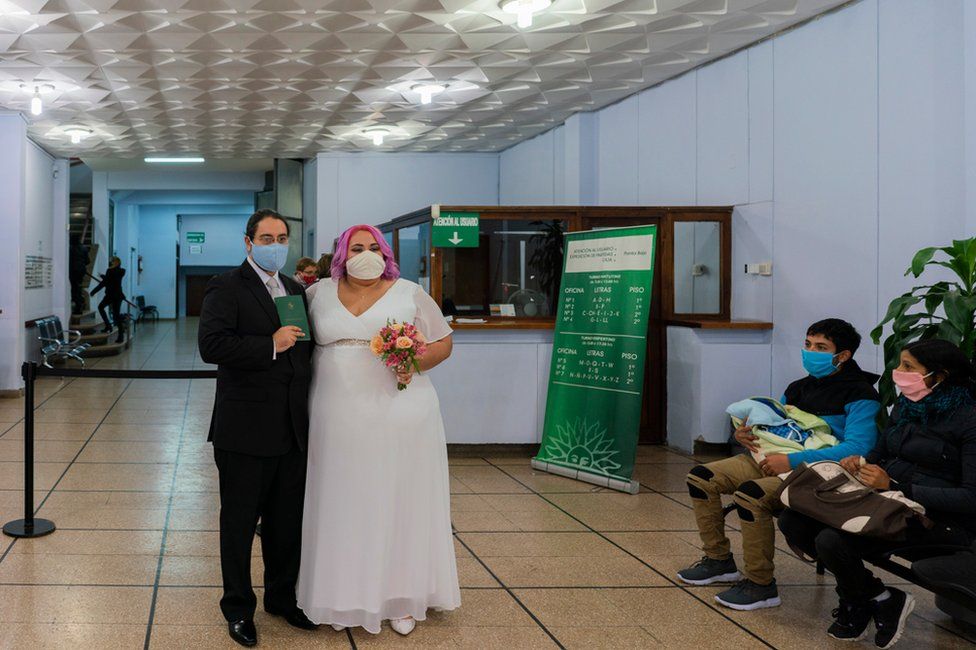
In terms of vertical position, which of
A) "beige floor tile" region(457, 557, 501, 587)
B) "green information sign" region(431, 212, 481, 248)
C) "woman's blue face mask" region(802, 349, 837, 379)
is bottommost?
"beige floor tile" region(457, 557, 501, 587)

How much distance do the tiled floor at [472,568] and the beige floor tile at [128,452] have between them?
0.05 ft

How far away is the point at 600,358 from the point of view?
20.0 ft

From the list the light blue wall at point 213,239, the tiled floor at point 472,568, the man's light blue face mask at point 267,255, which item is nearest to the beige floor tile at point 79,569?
the tiled floor at point 472,568

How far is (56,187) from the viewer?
12328mm

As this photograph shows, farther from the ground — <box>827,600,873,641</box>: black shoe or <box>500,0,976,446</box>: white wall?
<box>500,0,976,446</box>: white wall

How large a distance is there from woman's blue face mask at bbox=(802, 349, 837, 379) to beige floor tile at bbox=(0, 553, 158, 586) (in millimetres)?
3072

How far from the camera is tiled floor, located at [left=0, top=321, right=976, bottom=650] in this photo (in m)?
3.27

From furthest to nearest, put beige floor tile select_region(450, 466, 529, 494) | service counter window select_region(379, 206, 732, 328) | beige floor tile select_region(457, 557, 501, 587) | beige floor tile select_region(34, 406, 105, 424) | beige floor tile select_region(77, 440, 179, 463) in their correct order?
beige floor tile select_region(34, 406, 105, 424), service counter window select_region(379, 206, 732, 328), beige floor tile select_region(77, 440, 179, 463), beige floor tile select_region(450, 466, 529, 494), beige floor tile select_region(457, 557, 501, 587)

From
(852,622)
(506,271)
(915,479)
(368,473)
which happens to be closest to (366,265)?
(368,473)

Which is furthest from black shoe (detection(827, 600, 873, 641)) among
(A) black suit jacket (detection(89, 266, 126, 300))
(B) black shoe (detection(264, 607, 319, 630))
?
(A) black suit jacket (detection(89, 266, 126, 300))

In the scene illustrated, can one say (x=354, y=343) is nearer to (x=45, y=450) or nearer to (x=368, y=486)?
(x=368, y=486)

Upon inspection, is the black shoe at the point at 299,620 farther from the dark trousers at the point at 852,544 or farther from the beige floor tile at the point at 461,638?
the dark trousers at the point at 852,544

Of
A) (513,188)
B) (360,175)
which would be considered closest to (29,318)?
(360,175)

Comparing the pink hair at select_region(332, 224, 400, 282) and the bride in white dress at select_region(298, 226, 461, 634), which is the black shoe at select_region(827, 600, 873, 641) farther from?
the pink hair at select_region(332, 224, 400, 282)
